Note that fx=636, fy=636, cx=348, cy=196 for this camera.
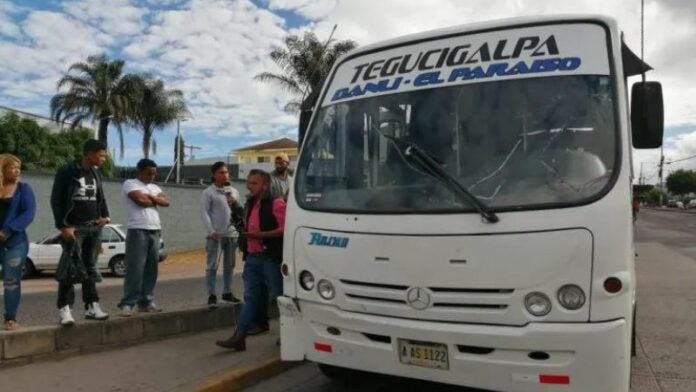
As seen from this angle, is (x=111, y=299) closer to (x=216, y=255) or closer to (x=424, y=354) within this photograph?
(x=216, y=255)

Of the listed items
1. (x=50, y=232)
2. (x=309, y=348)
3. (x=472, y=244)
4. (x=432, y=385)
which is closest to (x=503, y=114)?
(x=472, y=244)

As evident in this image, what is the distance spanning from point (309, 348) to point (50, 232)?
19.7m

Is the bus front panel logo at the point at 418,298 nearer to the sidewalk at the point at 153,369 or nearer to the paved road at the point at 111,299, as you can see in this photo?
the sidewalk at the point at 153,369

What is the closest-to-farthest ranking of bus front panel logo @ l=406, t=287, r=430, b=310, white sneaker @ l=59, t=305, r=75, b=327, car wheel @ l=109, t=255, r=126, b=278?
bus front panel logo @ l=406, t=287, r=430, b=310
white sneaker @ l=59, t=305, r=75, b=327
car wheel @ l=109, t=255, r=126, b=278

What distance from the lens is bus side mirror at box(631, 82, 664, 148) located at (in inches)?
170

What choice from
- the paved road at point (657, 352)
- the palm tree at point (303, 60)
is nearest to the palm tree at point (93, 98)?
the palm tree at point (303, 60)

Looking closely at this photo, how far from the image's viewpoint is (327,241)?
411 centimetres

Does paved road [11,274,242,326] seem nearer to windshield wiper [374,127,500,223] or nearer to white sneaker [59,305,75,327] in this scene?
white sneaker [59,305,75,327]

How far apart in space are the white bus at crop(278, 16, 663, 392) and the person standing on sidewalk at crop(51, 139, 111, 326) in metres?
2.22

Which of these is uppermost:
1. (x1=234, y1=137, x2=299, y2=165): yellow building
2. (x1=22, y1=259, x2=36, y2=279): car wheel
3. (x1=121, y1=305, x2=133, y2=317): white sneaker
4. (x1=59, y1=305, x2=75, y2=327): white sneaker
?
(x1=234, y1=137, x2=299, y2=165): yellow building

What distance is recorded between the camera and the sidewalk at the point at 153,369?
473cm

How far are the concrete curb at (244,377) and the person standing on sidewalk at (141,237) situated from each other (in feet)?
5.10

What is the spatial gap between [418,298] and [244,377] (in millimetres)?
2056

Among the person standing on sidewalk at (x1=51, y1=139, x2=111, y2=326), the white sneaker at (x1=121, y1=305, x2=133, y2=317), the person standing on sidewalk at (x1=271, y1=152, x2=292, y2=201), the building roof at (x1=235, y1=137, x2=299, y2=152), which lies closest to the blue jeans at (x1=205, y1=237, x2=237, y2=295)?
the person standing on sidewalk at (x1=271, y1=152, x2=292, y2=201)
